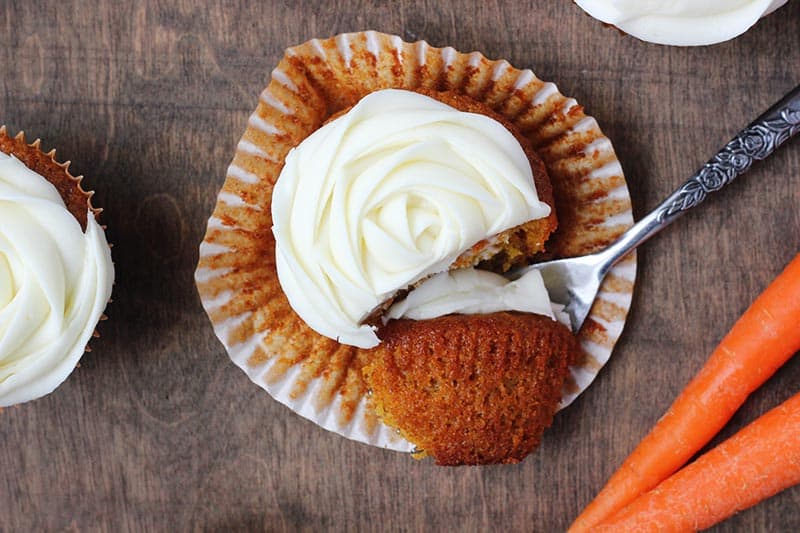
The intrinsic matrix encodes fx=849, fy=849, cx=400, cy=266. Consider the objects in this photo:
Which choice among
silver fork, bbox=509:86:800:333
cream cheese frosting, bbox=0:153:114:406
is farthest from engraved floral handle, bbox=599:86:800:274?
cream cheese frosting, bbox=0:153:114:406

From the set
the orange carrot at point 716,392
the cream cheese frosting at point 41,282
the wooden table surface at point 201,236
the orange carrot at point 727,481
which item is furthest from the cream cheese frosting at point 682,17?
the cream cheese frosting at point 41,282

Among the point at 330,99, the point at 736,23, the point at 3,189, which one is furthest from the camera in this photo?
the point at 330,99

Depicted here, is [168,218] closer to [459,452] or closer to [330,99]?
[330,99]

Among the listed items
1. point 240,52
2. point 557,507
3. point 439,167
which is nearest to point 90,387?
point 240,52

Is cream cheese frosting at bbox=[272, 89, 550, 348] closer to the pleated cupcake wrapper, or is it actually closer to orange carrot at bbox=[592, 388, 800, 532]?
the pleated cupcake wrapper

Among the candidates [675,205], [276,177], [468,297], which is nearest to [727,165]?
[675,205]

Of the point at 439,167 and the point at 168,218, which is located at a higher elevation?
the point at 439,167

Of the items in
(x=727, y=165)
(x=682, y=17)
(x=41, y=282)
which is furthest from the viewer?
(x=727, y=165)

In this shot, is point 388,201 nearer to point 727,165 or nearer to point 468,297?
point 468,297
